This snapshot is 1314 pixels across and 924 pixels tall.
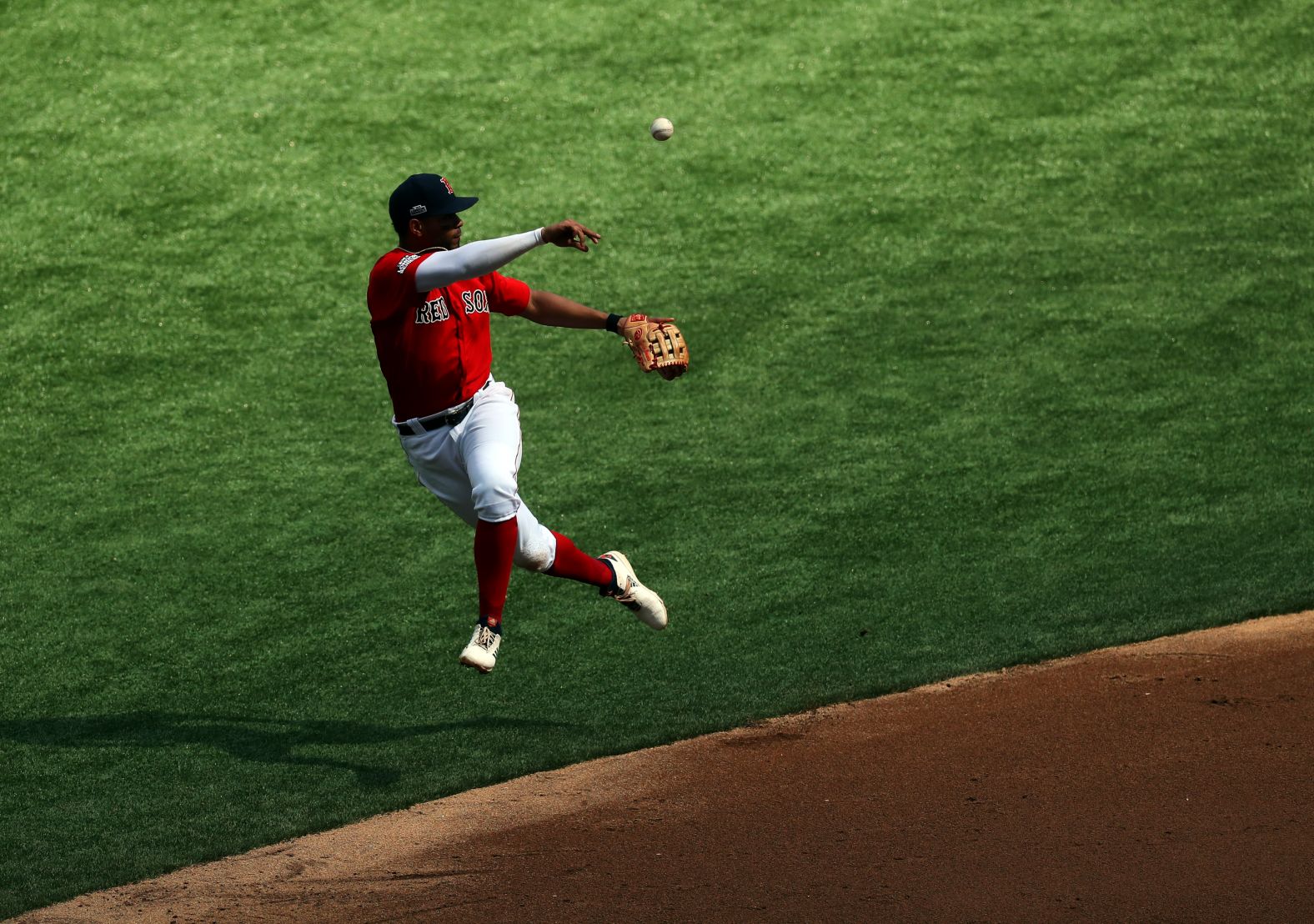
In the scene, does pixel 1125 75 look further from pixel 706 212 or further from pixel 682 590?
pixel 682 590

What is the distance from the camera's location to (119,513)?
8.61 metres

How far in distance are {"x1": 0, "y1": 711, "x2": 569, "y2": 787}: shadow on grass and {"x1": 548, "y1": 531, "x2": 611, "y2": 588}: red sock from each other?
2.14 feet

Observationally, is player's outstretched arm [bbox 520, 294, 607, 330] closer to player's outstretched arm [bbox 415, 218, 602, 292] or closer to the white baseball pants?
the white baseball pants

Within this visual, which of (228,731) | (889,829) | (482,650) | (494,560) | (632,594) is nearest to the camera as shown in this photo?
(889,829)

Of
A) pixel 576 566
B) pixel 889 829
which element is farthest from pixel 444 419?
pixel 889 829

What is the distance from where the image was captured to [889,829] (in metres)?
5.17

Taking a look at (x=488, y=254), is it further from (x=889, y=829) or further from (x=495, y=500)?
(x=889, y=829)

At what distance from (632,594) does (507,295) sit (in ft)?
4.33

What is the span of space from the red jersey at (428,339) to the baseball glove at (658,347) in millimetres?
628

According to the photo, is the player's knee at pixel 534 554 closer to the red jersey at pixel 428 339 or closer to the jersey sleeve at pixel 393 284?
the red jersey at pixel 428 339

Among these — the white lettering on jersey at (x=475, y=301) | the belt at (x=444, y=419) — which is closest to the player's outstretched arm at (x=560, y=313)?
the white lettering on jersey at (x=475, y=301)

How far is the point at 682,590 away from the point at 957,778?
2.39 meters

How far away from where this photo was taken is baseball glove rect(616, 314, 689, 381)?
5734mm

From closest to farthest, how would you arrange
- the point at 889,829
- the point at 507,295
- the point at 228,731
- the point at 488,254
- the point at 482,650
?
the point at 889,829
the point at 488,254
the point at 482,650
the point at 507,295
the point at 228,731
